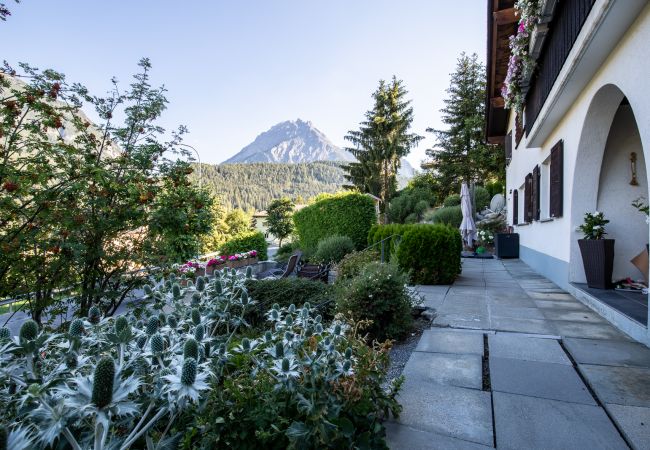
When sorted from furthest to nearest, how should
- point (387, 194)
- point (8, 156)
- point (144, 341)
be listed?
1. point (387, 194)
2. point (8, 156)
3. point (144, 341)

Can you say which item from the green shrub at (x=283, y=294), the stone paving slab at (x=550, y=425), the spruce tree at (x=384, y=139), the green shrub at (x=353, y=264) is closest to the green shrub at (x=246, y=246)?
the green shrub at (x=353, y=264)

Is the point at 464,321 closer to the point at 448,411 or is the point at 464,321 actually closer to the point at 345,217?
the point at 448,411

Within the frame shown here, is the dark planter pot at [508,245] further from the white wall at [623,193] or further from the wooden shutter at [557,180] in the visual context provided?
the white wall at [623,193]

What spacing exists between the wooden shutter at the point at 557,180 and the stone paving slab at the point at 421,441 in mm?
4918

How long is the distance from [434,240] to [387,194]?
68.4 feet

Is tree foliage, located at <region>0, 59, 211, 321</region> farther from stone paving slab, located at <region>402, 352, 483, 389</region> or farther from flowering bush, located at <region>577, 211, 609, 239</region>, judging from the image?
Result: flowering bush, located at <region>577, 211, 609, 239</region>

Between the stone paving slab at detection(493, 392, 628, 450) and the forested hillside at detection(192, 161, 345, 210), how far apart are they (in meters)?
61.7

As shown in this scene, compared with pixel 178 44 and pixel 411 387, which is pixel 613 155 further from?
pixel 178 44

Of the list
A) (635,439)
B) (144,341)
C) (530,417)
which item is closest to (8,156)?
(144,341)

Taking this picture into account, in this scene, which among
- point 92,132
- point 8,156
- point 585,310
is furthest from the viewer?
point 585,310

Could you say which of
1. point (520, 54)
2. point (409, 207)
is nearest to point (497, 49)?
point (520, 54)

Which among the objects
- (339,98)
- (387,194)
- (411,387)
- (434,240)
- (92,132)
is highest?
(339,98)

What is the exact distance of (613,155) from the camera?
4.86 m

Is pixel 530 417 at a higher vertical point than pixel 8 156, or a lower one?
lower
